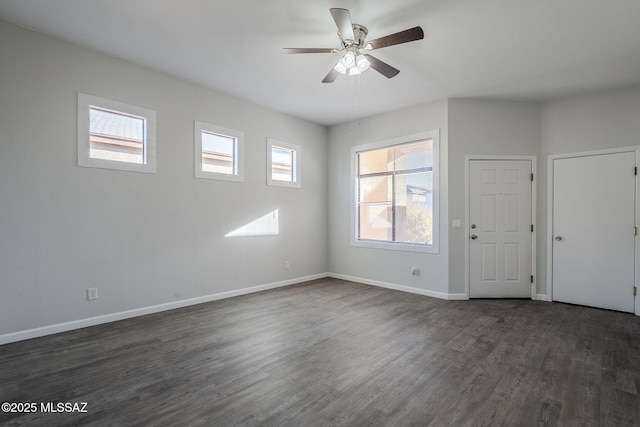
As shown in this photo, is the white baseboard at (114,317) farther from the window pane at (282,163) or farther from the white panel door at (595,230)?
the white panel door at (595,230)

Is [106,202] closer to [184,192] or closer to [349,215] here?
[184,192]

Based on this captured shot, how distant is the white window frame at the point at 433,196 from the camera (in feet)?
15.8

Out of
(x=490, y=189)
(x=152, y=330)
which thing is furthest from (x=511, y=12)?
(x=152, y=330)

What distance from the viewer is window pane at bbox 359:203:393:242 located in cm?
548

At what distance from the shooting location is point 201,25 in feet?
9.57

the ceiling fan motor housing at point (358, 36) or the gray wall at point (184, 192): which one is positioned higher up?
the ceiling fan motor housing at point (358, 36)

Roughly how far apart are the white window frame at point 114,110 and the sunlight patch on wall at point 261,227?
1.51 meters

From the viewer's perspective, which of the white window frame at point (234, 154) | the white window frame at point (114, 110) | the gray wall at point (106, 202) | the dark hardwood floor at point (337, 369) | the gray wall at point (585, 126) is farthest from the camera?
the white window frame at point (234, 154)

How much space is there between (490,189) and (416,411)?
3.75m

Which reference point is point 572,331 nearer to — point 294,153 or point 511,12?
point 511,12

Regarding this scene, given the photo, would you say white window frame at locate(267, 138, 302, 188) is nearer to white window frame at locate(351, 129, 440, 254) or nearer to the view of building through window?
white window frame at locate(351, 129, 440, 254)

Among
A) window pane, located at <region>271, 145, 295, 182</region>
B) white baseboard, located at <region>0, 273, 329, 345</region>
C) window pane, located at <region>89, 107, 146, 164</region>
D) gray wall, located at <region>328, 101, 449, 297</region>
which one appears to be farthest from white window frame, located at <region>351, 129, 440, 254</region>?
window pane, located at <region>89, 107, 146, 164</region>

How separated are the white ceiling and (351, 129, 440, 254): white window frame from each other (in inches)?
31.8

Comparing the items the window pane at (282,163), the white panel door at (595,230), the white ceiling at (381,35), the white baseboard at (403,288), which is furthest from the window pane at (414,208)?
the window pane at (282,163)
